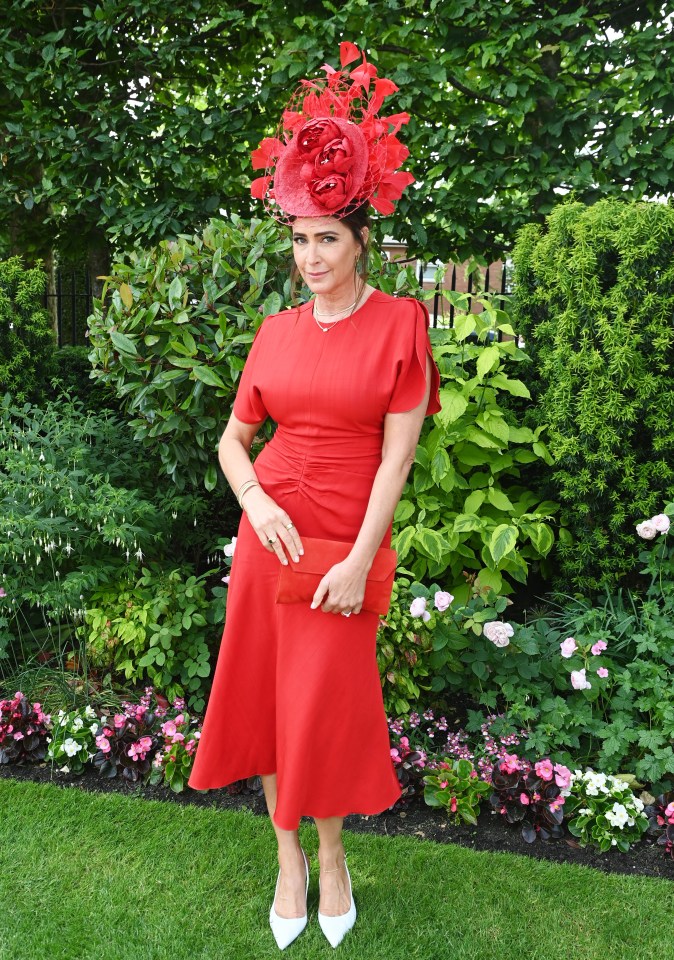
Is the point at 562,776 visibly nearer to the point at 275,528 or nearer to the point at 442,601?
the point at 442,601

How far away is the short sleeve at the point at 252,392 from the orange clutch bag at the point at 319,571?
40 cm

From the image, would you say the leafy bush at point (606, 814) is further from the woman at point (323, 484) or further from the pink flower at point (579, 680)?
the woman at point (323, 484)

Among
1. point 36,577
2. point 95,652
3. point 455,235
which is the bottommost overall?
point 95,652

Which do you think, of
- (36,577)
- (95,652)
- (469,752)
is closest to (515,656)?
(469,752)

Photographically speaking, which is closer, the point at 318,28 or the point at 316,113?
the point at 316,113

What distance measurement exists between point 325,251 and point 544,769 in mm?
1994

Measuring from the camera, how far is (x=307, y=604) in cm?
200

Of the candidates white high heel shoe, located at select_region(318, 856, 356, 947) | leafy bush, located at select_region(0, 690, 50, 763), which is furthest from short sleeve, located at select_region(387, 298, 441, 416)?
leafy bush, located at select_region(0, 690, 50, 763)

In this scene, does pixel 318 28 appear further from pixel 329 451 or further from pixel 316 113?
pixel 329 451

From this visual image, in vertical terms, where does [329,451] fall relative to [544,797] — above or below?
above

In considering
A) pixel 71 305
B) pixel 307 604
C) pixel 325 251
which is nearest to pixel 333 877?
pixel 307 604

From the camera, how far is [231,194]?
18.3 feet

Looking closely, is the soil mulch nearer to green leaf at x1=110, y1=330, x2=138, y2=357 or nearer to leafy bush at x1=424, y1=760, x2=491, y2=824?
leafy bush at x1=424, y1=760, x2=491, y2=824

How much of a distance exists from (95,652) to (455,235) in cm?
345
